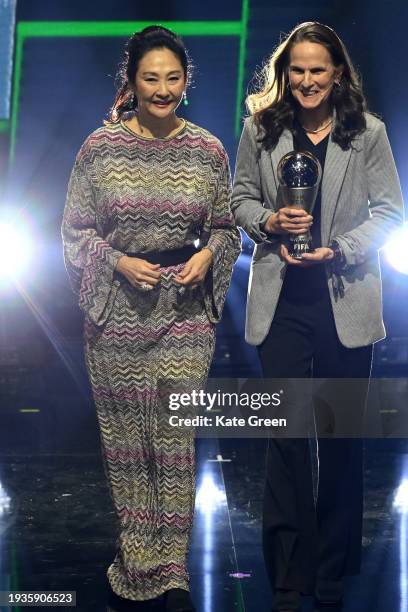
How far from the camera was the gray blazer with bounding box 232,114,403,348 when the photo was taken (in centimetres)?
399

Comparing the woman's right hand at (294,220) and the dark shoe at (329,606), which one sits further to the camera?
the dark shoe at (329,606)

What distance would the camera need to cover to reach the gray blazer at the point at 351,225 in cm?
399

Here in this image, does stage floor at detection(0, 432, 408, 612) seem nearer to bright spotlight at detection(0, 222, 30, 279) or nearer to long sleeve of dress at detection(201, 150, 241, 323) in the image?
long sleeve of dress at detection(201, 150, 241, 323)

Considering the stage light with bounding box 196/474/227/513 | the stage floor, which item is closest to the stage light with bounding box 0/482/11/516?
the stage floor

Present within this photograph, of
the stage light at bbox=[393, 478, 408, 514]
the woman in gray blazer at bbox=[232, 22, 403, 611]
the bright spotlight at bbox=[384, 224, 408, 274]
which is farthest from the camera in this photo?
the bright spotlight at bbox=[384, 224, 408, 274]

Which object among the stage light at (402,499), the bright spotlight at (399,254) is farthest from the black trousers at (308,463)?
the bright spotlight at (399,254)

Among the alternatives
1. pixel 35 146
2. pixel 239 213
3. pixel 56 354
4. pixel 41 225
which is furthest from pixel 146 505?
pixel 35 146

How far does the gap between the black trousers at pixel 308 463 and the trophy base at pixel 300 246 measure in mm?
160

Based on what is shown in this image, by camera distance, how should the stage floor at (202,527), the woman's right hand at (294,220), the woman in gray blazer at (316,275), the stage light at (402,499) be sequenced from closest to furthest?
the woman's right hand at (294,220) → the woman in gray blazer at (316,275) → the stage floor at (202,527) → the stage light at (402,499)

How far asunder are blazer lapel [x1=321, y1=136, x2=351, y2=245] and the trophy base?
12 centimetres

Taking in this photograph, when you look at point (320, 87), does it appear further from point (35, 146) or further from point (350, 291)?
point (35, 146)

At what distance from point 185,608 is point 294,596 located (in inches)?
12.4

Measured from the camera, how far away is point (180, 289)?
399 centimetres

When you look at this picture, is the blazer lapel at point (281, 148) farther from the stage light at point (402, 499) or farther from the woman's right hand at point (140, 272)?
the stage light at point (402, 499)
